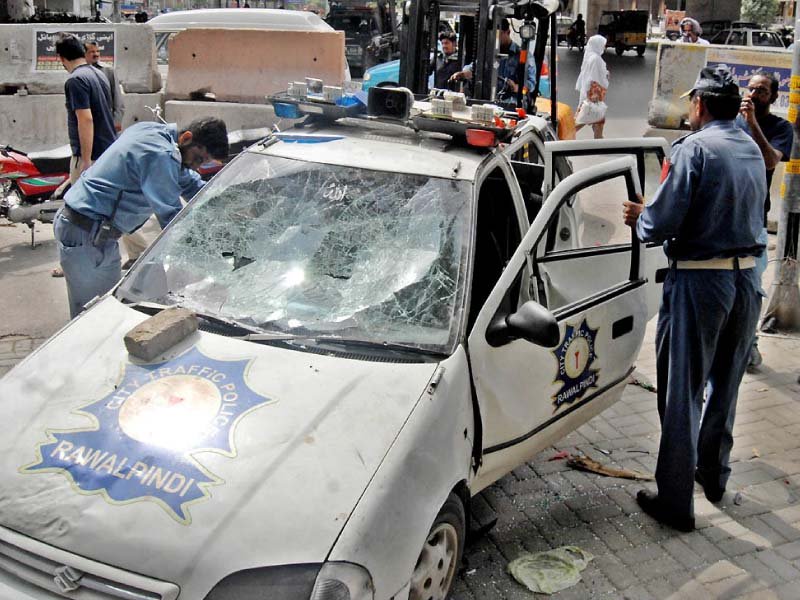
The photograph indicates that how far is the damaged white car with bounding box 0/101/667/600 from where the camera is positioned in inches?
99.7

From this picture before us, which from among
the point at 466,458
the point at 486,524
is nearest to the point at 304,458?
the point at 466,458

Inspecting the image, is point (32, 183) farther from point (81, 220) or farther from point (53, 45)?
point (81, 220)

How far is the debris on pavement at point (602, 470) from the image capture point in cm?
454

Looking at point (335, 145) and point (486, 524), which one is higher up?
point (335, 145)

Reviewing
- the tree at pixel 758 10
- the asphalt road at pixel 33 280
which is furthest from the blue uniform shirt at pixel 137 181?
the tree at pixel 758 10

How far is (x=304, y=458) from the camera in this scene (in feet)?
9.02

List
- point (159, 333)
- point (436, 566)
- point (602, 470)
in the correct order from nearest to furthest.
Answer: point (436, 566) < point (159, 333) < point (602, 470)

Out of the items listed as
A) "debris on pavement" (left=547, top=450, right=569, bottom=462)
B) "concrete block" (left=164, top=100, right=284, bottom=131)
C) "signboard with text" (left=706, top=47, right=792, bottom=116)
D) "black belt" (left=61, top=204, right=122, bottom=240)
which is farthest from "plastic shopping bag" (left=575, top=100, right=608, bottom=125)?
"black belt" (left=61, top=204, right=122, bottom=240)

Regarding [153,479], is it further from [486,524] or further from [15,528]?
[486,524]

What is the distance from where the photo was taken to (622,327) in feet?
14.1

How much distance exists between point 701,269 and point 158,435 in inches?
99.7

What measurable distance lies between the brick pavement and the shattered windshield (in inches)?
47.5

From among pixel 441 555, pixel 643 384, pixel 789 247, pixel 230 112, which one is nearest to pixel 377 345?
pixel 441 555

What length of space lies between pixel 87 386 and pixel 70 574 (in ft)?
2.60
